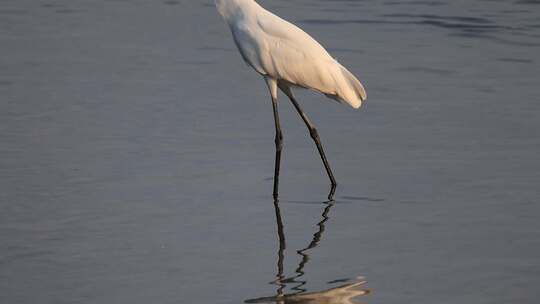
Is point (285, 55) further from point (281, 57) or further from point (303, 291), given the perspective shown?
point (303, 291)

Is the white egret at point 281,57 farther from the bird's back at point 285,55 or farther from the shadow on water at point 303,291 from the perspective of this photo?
the shadow on water at point 303,291

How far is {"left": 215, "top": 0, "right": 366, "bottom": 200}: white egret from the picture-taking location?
9391mm

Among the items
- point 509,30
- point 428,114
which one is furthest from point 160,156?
point 509,30

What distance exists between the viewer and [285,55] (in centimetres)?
946

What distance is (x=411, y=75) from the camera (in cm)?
1295

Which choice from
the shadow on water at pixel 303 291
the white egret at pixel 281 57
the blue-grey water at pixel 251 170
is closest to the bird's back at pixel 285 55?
the white egret at pixel 281 57

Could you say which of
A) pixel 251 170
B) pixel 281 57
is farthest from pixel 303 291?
pixel 281 57

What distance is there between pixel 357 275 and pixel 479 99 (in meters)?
5.34

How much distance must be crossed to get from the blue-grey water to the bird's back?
0.64m

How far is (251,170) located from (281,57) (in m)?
0.92

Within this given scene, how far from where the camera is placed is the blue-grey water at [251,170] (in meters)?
6.99

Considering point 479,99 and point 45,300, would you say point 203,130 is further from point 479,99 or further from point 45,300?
point 45,300

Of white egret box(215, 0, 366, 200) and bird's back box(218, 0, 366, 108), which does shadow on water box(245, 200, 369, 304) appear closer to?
white egret box(215, 0, 366, 200)

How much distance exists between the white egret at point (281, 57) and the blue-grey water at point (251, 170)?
0.59m
